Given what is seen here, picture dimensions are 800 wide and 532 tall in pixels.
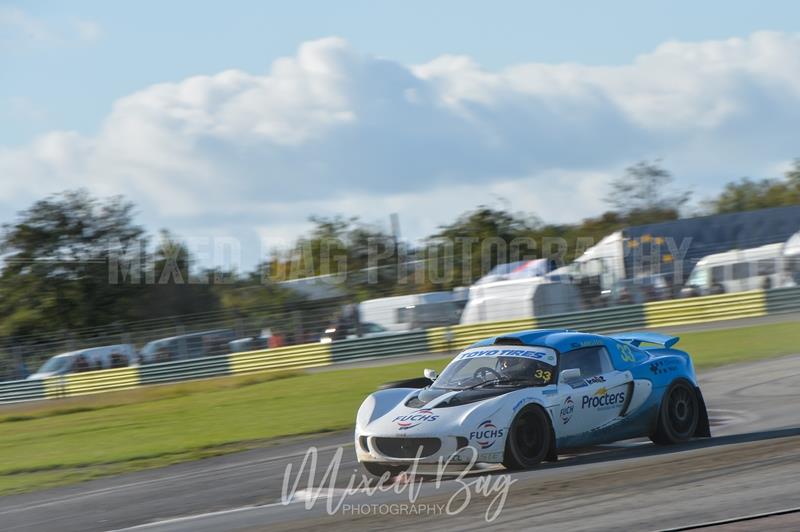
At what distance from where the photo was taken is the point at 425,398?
353 inches

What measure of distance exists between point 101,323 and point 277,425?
111 feet

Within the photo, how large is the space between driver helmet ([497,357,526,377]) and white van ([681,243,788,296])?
19954 millimetres

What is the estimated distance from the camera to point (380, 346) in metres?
29.4

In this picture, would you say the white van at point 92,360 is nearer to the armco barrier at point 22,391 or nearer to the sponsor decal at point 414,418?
the armco barrier at point 22,391

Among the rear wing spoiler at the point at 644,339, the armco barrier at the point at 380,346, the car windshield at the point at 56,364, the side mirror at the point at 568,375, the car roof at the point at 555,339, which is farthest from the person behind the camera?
the car windshield at the point at 56,364

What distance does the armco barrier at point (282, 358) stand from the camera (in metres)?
29.7

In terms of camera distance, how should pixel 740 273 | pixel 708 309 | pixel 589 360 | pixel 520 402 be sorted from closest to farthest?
pixel 520 402 → pixel 589 360 → pixel 708 309 → pixel 740 273

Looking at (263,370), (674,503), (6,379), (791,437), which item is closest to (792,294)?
(263,370)

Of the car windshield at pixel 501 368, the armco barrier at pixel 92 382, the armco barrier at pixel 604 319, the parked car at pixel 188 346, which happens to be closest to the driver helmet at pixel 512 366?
the car windshield at pixel 501 368

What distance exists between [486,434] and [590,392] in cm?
136

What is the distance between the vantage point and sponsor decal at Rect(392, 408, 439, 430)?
27.7 ft

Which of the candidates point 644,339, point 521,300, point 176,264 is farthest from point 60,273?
point 644,339

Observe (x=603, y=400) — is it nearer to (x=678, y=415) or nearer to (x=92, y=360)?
(x=678, y=415)

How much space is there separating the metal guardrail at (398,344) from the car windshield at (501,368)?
17860mm
